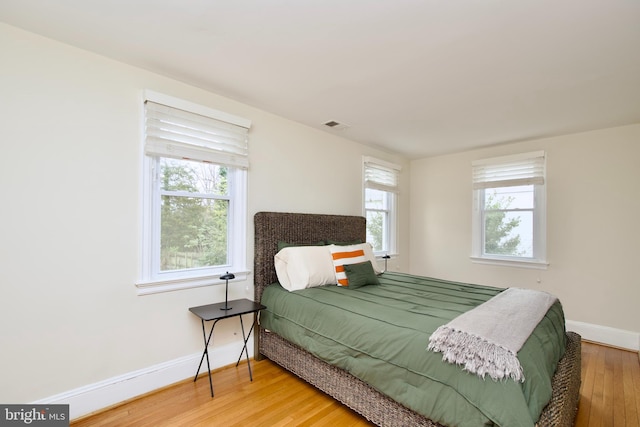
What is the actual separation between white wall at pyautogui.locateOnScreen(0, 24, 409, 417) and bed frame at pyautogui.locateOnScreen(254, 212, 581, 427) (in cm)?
64

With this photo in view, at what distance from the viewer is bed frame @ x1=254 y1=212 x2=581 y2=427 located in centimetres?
161

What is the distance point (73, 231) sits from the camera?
1941mm

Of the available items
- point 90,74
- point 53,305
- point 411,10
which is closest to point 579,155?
point 411,10

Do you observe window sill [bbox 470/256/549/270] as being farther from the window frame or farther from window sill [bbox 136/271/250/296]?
window sill [bbox 136/271/250/296]

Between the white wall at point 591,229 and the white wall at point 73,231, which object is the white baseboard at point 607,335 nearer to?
the white wall at point 591,229

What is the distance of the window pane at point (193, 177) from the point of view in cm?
239

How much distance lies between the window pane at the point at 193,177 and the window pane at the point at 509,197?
356 cm

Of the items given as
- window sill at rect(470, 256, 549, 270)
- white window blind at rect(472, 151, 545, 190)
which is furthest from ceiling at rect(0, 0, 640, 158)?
window sill at rect(470, 256, 549, 270)

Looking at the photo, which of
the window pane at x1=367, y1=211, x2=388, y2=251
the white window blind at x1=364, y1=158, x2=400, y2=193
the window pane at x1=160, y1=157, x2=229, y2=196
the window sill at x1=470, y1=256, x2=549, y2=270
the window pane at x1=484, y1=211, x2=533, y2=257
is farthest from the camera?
the window pane at x1=367, y1=211, x2=388, y2=251

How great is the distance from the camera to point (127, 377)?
210cm

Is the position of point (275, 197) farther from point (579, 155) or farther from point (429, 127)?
point (579, 155)

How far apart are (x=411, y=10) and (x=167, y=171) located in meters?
2.03

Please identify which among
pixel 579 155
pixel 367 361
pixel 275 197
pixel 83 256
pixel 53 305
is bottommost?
pixel 367 361

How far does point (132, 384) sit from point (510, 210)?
450 centimetres
